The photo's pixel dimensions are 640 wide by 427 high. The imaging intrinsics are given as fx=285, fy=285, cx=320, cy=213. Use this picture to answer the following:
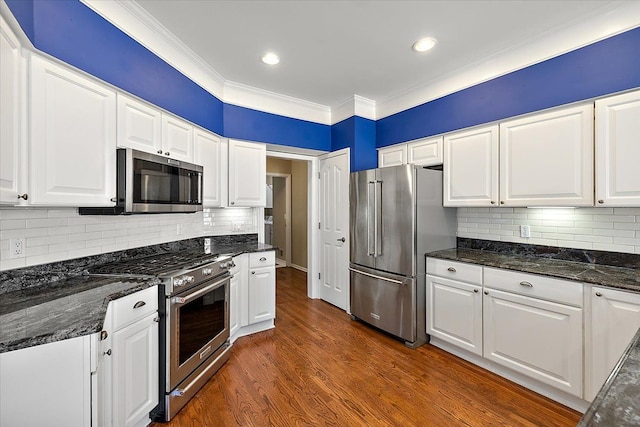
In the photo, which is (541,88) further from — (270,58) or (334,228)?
(334,228)

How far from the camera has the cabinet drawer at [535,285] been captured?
194 centimetres

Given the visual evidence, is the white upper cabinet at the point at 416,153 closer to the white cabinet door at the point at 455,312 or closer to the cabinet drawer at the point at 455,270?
the cabinet drawer at the point at 455,270

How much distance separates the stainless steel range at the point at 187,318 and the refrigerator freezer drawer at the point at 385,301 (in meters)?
1.52

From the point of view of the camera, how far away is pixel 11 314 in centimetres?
124

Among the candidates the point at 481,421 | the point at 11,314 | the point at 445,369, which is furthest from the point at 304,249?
the point at 11,314

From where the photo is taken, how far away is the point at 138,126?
6.72ft

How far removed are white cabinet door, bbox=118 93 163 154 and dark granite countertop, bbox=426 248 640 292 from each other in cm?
264

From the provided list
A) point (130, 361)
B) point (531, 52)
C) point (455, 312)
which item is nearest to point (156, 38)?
point (130, 361)

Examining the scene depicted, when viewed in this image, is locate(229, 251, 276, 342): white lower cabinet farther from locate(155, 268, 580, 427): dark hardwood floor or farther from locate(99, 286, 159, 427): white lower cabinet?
locate(99, 286, 159, 427): white lower cabinet

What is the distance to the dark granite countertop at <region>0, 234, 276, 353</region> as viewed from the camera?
111 centimetres

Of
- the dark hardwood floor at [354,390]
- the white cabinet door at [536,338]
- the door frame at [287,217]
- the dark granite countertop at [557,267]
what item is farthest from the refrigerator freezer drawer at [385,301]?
the door frame at [287,217]

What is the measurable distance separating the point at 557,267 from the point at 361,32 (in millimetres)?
2417

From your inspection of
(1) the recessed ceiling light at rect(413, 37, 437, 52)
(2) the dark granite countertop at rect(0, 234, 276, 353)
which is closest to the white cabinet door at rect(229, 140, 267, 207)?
(2) the dark granite countertop at rect(0, 234, 276, 353)

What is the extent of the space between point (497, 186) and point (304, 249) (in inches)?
167
